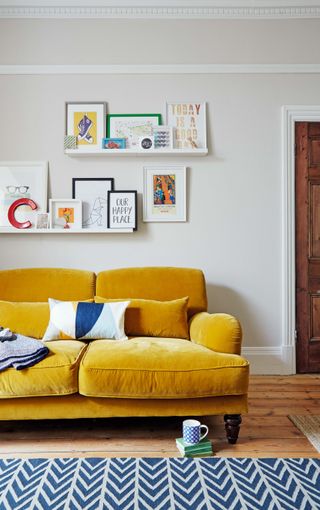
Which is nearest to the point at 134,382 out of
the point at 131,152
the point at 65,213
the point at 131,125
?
the point at 65,213

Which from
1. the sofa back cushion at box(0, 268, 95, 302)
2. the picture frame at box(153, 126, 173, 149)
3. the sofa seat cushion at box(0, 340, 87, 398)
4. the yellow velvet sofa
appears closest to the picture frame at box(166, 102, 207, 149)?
the picture frame at box(153, 126, 173, 149)

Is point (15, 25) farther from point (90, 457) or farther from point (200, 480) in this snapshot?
point (200, 480)

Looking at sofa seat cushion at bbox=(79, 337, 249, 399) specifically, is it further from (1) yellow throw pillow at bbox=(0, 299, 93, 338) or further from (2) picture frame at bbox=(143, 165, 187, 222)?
(2) picture frame at bbox=(143, 165, 187, 222)

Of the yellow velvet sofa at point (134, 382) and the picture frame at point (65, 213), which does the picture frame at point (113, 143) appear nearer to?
the picture frame at point (65, 213)

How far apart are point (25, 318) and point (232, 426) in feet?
4.49

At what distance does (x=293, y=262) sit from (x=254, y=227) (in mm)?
411

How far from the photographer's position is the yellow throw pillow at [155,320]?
94.7 inches

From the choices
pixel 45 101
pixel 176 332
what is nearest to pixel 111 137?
pixel 45 101

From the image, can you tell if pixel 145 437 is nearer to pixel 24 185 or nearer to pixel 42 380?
pixel 42 380

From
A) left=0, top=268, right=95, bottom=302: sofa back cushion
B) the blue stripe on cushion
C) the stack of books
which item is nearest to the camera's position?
the stack of books

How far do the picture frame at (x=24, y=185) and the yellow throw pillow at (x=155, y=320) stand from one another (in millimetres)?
1168

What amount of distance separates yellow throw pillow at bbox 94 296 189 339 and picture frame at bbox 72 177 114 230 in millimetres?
834

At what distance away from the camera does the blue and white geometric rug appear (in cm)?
A: 147

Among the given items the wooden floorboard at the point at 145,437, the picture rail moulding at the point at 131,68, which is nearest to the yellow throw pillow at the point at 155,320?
the wooden floorboard at the point at 145,437
